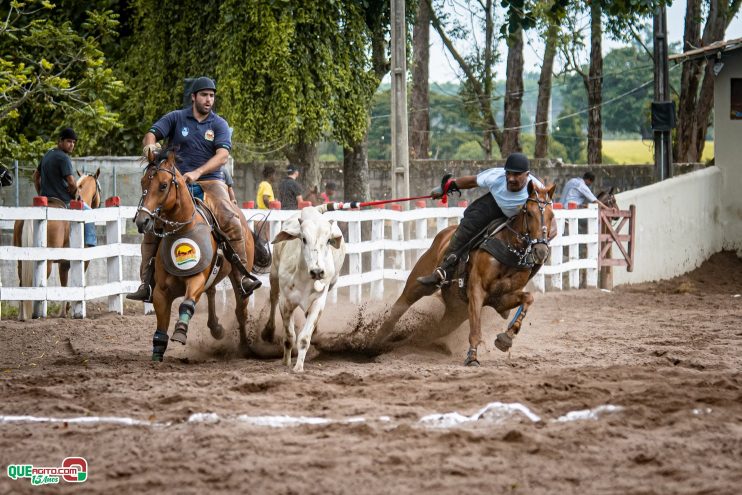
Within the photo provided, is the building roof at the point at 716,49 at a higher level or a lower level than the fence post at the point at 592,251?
higher

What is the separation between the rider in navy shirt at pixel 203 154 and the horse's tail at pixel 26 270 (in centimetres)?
369

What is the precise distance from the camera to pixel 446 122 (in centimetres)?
6981

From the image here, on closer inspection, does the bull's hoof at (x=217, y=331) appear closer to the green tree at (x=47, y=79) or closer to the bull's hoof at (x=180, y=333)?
the bull's hoof at (x=180, y=333)

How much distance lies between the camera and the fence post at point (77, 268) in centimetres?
1379

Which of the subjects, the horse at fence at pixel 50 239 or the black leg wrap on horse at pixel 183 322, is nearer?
the black leg wrap on horse at pixel 183 322

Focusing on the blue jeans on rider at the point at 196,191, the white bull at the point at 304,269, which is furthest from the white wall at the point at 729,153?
the blue jeans on rider at the point at 196,191

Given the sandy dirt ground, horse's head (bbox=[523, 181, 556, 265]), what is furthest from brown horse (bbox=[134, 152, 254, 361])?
horse's head (bbox=[523, 181, 556, 265])

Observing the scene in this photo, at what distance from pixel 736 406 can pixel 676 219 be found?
53.8 feet

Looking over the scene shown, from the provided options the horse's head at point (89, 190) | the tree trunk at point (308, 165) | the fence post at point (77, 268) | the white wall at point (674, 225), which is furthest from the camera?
the tree trunk at point (308, 165)


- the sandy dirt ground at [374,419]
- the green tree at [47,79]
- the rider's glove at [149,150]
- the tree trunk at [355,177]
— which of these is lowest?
the sandy dirt ground at [374,419]

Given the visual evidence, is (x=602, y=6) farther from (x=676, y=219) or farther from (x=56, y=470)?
(x=56, y=470)

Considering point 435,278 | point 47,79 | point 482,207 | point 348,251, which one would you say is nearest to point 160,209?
point 435,278

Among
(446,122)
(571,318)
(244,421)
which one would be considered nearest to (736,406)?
(244,421)

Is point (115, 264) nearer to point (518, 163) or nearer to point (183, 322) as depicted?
point (183, 322)
